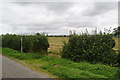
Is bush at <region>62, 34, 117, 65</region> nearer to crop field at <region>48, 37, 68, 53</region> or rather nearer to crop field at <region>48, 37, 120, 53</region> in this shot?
crop field at <region>48, 37, 120, 53</region>

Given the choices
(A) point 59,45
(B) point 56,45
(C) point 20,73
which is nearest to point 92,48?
(A) point 59,45

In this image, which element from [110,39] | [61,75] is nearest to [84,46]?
[110,39]

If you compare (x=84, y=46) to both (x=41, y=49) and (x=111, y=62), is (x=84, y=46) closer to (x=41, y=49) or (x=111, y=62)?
(x=111, y=62)

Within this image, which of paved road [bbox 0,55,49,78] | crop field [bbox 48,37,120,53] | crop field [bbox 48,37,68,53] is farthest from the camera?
crop field [bbox 48,37,68,53]

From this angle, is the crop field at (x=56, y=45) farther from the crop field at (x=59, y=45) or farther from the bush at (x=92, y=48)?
the bush at (x=92, y=48)

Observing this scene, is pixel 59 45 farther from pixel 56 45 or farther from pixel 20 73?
pixel 20 73

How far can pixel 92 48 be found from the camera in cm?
918

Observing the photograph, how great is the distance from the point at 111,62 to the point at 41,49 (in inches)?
332

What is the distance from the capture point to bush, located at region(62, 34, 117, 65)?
29.4ft

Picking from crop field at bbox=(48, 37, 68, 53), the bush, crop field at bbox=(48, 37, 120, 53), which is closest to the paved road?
the bush

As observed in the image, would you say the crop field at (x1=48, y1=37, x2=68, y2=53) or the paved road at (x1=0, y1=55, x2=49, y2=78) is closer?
the paved road at (x1=0, y1=55, x2=49, y2=78)

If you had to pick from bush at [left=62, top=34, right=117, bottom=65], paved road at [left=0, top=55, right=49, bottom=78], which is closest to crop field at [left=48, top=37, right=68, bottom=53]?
bush at [left=62, top=34, right=117, bottom=65]

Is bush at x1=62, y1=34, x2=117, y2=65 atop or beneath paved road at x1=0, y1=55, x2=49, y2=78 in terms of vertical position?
atop

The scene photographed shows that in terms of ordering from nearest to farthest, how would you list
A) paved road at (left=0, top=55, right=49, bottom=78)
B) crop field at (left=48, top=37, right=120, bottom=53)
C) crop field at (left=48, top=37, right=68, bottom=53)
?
paved road at (left=0, top=55, right=49, bottom=78) → crop field at (left=48, top=37, right=120, bottom=53) → crop field at (left=48, top=37, right=68, bottom=53)
